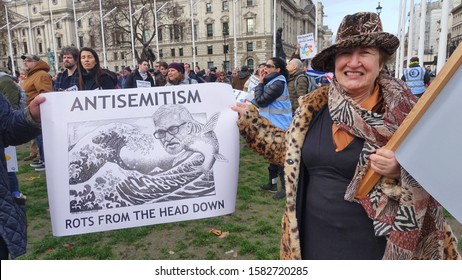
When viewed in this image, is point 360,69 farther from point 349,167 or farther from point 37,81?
point 37,81

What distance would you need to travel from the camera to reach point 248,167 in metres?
7.66

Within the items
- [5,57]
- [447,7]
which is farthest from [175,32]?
[447,7]

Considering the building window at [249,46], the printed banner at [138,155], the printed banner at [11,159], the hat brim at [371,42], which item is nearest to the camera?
the hat brim at [371,42]

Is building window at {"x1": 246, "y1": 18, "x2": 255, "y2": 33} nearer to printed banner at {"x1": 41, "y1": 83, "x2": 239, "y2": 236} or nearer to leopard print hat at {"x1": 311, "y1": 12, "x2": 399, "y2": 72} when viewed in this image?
printed banner at {"x1": 41, "y1": 83, "x2": 239, "y2": 236}

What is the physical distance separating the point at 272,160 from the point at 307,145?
1.35ft

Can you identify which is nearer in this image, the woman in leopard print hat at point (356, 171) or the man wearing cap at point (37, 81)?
the woman in leopard print hat at point (356, 171)

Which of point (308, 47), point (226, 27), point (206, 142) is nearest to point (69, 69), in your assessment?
point (206, 142)

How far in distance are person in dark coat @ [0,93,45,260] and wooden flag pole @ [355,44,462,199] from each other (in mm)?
1901

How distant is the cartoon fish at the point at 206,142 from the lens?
267cm

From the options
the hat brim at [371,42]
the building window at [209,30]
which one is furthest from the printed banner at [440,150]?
the building window at [209,30]

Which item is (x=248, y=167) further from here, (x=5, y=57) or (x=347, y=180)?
(x=5, y=57)

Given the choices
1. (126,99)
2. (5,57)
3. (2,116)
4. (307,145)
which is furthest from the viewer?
(5,57)

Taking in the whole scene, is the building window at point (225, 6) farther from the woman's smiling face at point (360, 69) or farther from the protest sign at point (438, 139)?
the protest sign at point (438, 139)

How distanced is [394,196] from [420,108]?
1.33 ft
